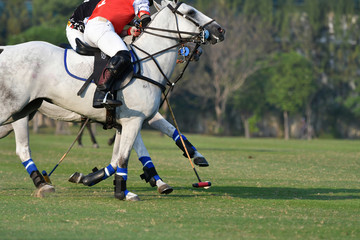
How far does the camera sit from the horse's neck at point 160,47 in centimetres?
1167

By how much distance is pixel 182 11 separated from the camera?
11.9m

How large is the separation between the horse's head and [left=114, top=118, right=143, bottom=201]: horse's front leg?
176cm

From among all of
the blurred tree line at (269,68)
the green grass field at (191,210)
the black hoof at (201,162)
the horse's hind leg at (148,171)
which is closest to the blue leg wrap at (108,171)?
the green grass field at (191,210)

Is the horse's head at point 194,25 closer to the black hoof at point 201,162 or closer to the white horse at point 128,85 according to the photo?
A: the white horse at point 128,85

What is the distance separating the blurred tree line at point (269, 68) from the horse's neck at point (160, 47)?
63260 mm

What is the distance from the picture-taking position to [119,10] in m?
11.7

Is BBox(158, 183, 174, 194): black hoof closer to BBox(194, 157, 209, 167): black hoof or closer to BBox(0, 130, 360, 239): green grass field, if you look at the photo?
BBox(0, 130, 360, 239): green grass field

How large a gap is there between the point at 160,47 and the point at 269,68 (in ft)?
270

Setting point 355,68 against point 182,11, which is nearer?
point 182,11

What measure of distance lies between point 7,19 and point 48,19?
11.8 metres

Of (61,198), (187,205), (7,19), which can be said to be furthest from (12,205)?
(7,19)

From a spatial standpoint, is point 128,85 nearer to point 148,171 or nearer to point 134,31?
point 134,31

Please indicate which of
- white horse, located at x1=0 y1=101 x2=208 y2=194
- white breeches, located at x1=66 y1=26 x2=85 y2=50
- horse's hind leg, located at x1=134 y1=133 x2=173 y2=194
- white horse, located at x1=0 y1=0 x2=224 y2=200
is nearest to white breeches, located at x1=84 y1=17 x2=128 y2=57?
white horse, located at x1=0 y1=0 x2=224 y2=200

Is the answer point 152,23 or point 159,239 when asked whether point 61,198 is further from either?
point 159,239
